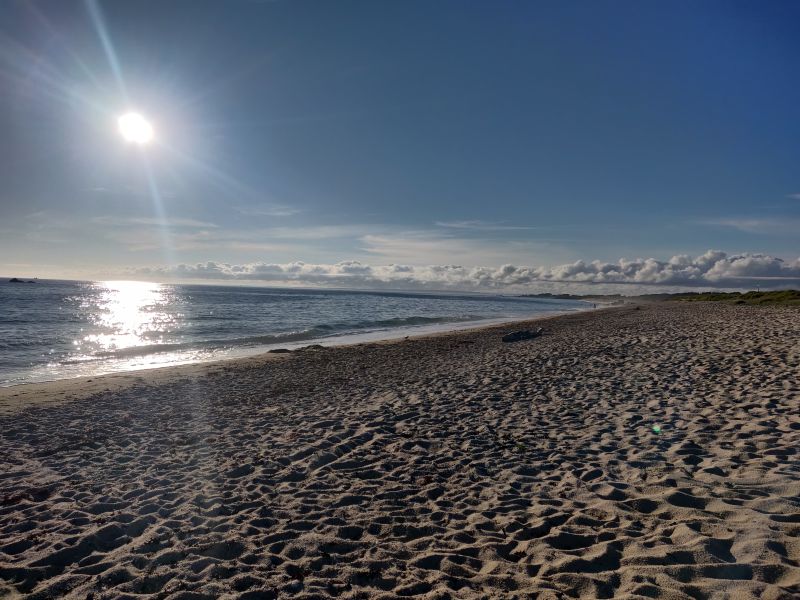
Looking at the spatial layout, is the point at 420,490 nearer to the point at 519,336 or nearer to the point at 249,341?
the point at 519,336

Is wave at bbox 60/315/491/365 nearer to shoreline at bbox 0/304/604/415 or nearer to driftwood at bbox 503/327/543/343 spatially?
shoreline at bbox 0/304/604/415

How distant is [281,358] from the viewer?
20.0 meters

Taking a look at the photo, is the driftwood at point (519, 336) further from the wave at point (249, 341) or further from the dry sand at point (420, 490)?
the wave at point (249, 341)

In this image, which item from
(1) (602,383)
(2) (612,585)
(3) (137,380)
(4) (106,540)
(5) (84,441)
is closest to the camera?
(2) (612,585)

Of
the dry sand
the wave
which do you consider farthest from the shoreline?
the wave

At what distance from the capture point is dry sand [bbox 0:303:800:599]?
4457 mm

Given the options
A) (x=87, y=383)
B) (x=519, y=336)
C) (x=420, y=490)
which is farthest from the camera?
(x=519, y=336)

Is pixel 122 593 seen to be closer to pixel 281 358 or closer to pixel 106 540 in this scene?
pixel 106 540

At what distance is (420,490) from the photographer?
6.46 metres

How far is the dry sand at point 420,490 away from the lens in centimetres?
446

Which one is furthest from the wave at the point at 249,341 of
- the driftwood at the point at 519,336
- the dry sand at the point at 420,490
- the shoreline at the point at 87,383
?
the driftwood at the point at 519,336

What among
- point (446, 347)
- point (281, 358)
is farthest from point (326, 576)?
point (446, 347)

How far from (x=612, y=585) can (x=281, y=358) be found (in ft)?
56.7

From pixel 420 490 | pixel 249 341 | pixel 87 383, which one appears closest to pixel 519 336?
pixel 249 341
